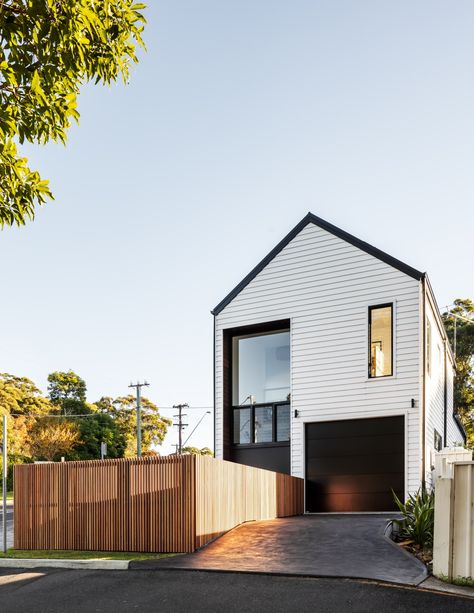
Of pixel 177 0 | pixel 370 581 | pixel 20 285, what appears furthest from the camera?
pixel 20 285

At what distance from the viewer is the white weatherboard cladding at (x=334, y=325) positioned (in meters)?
15.9

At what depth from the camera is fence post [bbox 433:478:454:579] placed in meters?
8.02

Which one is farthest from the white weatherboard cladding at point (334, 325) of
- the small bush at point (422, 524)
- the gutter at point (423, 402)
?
the small bush at point (422, 524)

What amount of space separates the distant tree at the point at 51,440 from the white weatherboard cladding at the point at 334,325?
32.9 metres

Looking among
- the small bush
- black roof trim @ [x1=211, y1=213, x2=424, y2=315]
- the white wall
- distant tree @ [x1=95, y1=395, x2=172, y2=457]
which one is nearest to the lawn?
the small bush

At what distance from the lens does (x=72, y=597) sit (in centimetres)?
846

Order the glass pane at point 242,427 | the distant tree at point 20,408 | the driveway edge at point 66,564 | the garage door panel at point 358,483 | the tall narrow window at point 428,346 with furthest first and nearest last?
the distant tree at point 20,408 → the glass pane at point 242,427 → the tall narrow window at point 428,346 → the garage door panel at point 358,483 → the driveway edge at point 66,564

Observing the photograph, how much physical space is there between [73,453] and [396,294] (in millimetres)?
39035

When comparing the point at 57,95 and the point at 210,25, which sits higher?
the point at 210,25

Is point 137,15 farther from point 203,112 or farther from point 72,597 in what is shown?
point 203,112

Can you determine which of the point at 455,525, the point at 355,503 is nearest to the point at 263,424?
the point at 355,503

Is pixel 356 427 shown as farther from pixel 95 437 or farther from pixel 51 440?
pixel 95 437

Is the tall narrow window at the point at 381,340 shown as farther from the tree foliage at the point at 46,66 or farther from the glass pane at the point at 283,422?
the tree foliage at the point at 46,66

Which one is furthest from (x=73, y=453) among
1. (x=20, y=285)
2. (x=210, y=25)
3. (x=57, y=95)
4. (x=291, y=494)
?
(x=57, y=95)
